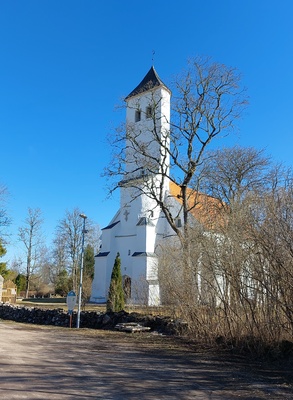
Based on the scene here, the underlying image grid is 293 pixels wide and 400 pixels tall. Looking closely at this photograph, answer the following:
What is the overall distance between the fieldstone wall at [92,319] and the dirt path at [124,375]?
4003 mm

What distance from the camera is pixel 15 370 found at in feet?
23.0

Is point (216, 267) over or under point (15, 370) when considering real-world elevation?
over

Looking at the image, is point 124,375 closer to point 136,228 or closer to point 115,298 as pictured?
point 115,298

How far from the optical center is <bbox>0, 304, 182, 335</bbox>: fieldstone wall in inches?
589

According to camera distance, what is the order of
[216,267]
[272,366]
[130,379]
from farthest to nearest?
[216,267], [272,366], [130,379]

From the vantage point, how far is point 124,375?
7.08m

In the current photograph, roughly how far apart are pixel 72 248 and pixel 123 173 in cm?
2504

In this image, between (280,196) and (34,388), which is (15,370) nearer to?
(34,388)

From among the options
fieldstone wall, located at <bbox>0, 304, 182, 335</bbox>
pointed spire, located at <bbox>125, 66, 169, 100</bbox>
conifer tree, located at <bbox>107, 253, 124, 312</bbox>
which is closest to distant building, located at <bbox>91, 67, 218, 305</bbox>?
pointed spire, located at <bbox>125, 66, 169, 100</bbox>

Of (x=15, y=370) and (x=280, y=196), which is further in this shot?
(x=280, y=196)

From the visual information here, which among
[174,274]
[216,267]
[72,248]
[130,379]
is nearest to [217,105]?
[174,274]

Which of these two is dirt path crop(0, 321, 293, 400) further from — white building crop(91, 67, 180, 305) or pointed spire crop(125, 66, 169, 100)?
pointed spire crop(125, 66, 169, 100)

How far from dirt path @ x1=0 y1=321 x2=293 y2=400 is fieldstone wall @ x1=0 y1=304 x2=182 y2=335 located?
158 inches

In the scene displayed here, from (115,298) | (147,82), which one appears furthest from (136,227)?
(115,298)
